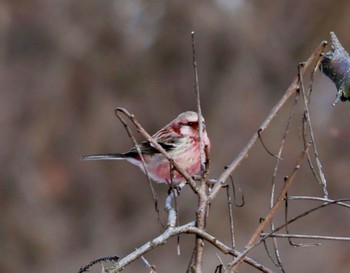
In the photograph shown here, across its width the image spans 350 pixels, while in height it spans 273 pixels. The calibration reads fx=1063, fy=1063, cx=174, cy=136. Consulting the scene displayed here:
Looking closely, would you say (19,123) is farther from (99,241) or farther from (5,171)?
(99,241)

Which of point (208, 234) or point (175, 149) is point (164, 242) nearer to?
point (208, 234)

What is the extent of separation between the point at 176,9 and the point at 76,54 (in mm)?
1323

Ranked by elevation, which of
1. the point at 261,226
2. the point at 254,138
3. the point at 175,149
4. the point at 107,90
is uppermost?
the point at 107,90

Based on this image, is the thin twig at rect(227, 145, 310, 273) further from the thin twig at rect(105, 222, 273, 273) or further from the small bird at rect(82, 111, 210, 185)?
the small bird at rect(82, 111, 210, 185)

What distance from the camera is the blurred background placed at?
39.8ft

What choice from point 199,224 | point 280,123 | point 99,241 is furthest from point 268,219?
point 99,241

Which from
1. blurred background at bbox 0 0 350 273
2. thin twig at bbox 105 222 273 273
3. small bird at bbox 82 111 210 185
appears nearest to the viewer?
thin twig at bbox 105 222 273 273

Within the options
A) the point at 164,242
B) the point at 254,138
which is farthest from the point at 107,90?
the point at 164,242

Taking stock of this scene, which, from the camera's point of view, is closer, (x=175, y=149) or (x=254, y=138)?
(x=254, y=138)

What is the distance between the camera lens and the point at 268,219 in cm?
280

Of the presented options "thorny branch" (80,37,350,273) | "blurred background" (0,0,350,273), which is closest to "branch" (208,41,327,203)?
"thorny branch" (80,37,350,273)

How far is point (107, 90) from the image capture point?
12.8 meters

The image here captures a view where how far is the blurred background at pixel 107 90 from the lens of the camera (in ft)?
39.8

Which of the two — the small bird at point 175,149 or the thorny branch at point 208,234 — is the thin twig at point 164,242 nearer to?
the thorny branch at point 208,234
